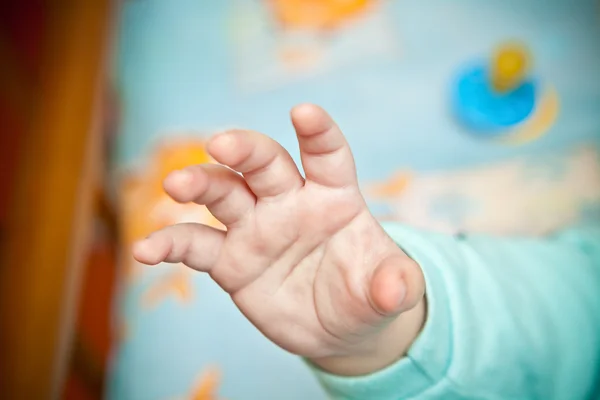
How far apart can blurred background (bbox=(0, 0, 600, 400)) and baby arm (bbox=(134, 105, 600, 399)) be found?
0.08 m

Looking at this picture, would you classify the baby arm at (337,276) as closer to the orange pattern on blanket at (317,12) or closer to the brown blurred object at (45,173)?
the orange pattern on blanket at (317,12)

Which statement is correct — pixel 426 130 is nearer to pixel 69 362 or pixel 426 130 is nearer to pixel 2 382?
pixel 69 362

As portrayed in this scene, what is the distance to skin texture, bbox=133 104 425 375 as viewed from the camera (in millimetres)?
250

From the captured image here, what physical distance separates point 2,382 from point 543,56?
0.79m

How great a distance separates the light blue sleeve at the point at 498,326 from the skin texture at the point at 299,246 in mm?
29

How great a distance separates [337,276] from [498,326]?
142 millimetres

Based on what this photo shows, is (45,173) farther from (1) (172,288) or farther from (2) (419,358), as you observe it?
(2) (419,358)

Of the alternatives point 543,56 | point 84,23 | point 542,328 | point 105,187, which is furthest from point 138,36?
point 542,328

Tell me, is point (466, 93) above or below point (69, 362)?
above

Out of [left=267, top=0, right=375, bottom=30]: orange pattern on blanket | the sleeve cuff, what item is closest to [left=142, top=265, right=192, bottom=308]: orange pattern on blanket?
the sleeve cuff

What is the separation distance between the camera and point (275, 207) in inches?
11.1

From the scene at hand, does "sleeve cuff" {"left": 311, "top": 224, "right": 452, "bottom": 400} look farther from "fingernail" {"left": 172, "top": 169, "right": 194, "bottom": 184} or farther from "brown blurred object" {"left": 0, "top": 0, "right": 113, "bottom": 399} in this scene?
"brown blurred object" {"left": 0, "top": 0, "right": 113, "bottom": 399}

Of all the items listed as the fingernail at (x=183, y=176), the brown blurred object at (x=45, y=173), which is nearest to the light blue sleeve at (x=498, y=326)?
the fingernail at (x=183, y=176)

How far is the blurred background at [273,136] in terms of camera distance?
50cm
